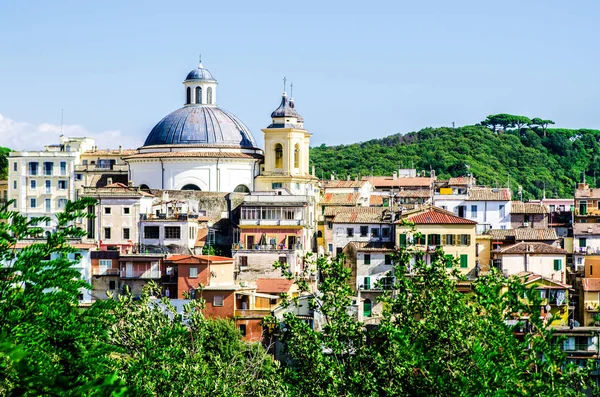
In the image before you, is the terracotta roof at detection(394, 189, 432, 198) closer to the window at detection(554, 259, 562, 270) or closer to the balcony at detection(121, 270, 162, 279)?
the window at detection(554, 259, 562, 270)

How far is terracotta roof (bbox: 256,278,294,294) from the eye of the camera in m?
55.3

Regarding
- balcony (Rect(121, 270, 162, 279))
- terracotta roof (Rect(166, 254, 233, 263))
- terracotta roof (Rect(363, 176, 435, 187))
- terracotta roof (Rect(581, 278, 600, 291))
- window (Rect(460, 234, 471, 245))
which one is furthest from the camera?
terracotta roof (Rect(363, 176, 435, 187))

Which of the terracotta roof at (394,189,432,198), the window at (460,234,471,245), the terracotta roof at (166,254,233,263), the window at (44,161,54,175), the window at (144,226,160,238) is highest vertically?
the window at (44,161,54,175)

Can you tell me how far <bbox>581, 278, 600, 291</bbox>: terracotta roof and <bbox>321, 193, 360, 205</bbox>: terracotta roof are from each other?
2147 cm

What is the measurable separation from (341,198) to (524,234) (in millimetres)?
15255

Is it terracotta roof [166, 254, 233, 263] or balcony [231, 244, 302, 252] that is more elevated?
balcony [231, 244, 302, 252]

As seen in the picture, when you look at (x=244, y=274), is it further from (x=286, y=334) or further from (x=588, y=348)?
(x=286, y=334)

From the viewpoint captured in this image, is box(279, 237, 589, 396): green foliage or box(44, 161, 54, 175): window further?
box(44, 161, 54, 175): window

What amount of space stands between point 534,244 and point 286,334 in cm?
3315

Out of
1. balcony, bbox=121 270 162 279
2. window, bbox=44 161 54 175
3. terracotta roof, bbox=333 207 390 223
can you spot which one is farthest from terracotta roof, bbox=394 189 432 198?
balcony, bbox=121 270 162 279

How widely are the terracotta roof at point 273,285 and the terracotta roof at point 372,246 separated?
13.4 ft

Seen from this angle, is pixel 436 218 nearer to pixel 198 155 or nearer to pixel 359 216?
pixel 359 216

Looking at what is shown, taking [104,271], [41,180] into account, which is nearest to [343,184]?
[41,180]

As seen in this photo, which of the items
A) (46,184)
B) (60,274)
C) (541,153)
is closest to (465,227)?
(46,184)
